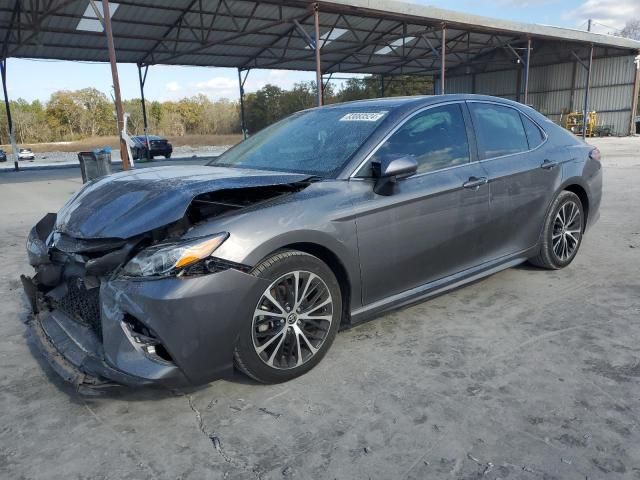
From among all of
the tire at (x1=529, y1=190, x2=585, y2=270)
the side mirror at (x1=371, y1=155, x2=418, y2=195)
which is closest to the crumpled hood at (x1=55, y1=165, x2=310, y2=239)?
the side mirror at (x1=371, y1=155, x2=418, y2=195)

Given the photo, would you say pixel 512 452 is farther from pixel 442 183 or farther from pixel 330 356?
pixel 442 183

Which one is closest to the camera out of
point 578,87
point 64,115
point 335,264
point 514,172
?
point 335,264

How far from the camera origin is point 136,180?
3.11 m

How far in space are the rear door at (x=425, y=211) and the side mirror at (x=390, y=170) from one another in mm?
52

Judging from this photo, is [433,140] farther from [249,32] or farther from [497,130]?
[249,32]

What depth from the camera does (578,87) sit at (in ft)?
108

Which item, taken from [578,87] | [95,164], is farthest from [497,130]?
[578,87]

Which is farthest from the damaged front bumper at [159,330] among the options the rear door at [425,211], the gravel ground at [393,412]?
the rear door at [425,211]

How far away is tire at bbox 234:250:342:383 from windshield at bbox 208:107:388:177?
0.69 m

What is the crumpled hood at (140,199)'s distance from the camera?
2496 mm

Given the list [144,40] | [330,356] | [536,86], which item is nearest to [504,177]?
[330,356]

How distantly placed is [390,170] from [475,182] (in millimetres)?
930

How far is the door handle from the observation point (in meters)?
3.50

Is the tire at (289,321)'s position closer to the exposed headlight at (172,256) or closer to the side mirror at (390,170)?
the exposed headlight at (172,256)
